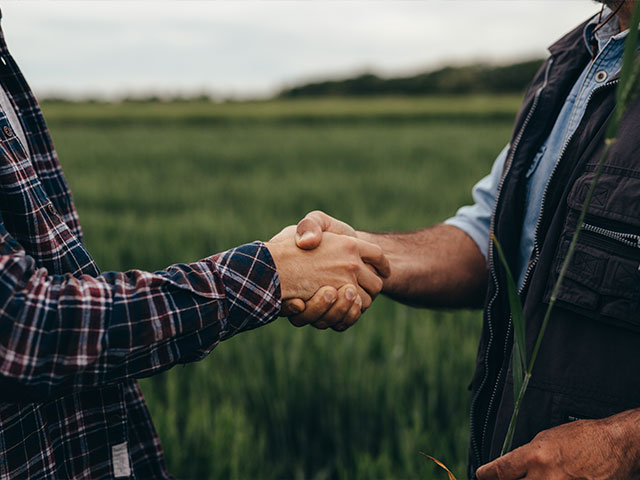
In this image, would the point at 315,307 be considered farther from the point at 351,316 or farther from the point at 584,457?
the point at 584,457

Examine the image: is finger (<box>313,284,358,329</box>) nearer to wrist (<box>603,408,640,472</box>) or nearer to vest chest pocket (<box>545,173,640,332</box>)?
vest chest pocket (<box>545,173,640,332</box>)

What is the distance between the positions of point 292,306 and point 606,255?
24.7 inches

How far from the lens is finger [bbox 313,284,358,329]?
1.49 metres

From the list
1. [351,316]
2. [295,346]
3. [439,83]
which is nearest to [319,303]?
[351,316]

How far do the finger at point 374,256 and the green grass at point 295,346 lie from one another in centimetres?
56

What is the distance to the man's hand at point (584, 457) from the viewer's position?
97 cm

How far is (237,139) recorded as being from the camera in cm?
1194

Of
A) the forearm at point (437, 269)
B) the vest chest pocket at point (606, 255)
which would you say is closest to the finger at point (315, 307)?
the forearm at point (437, 269)

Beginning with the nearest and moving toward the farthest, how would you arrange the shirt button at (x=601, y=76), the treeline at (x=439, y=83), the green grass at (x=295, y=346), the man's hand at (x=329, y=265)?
the shirt button at (x=601, y=76) → the man's hand at (x=329, y=265) → the green grass at (x=295, y=346) → the treeline at (x=439, y=83)

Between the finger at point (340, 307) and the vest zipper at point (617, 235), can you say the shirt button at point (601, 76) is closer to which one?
the vest zipper at point (617, 235)

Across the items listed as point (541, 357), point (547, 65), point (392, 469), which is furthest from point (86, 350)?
point (392, 469)

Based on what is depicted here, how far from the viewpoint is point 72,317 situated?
35.6 inches

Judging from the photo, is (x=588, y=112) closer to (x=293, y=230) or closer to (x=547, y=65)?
(x=547, y=65)

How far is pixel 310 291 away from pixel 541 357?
0.51m
